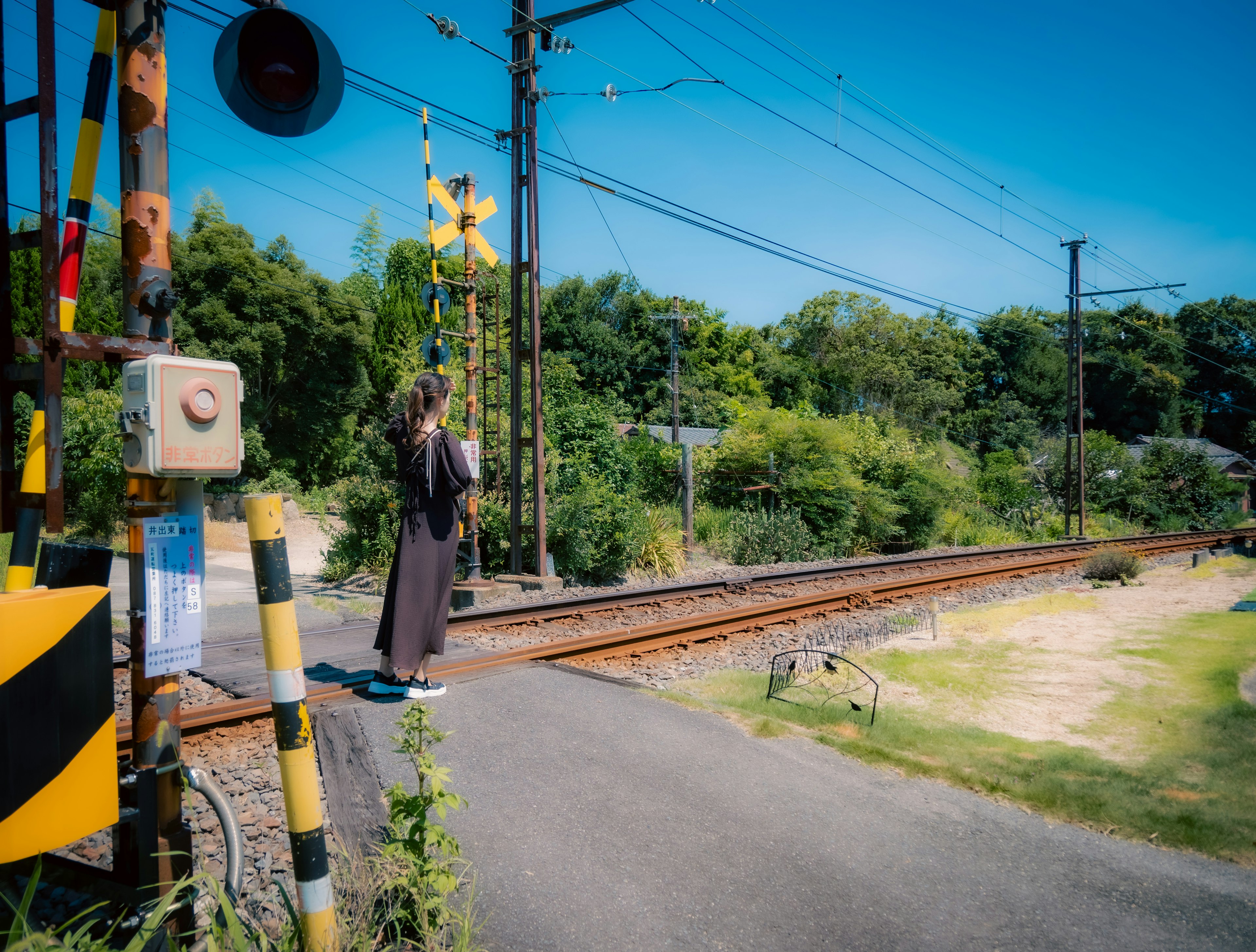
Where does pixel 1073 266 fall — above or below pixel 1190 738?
above

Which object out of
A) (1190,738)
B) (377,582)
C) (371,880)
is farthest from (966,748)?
(377,582)

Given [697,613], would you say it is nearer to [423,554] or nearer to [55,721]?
[423,554]

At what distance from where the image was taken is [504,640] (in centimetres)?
761

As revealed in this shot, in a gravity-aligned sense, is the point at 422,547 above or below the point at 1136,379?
below

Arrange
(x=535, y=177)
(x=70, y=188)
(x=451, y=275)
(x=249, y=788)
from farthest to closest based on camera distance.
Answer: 1. (x=451, y=275)
2. (x=535, y=177)
3. (x=249, y=788)
4. (x=70, y=188)

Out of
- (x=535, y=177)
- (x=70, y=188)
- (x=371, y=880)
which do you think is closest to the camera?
(x=70, y=188)

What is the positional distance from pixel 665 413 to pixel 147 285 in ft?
164

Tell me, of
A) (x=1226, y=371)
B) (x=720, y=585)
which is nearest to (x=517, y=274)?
(x=720, y=585)

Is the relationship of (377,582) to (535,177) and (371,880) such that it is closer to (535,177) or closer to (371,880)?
(535,177)

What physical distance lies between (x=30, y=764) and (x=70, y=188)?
70.7 inches

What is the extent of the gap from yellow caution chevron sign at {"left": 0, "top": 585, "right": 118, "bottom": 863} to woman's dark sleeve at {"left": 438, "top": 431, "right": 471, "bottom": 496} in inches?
112

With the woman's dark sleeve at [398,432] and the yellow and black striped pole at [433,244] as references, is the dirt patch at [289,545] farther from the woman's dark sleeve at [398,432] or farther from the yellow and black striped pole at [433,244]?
the woman's dark sleeve at [398,432]

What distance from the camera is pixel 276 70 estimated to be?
2.82 m

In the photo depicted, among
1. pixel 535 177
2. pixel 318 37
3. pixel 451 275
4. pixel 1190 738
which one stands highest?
pixel 451 275
